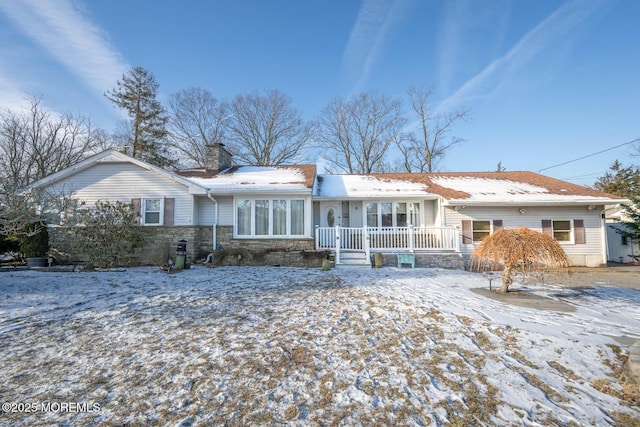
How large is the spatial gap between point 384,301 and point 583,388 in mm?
3148

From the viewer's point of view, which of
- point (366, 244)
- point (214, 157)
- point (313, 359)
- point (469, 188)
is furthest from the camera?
point (214, 157)

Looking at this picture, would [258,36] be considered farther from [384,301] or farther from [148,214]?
[384,301]

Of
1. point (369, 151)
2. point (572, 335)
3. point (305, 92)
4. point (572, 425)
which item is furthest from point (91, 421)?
point (369, 151)

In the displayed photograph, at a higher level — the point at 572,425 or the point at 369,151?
the point at 369,151

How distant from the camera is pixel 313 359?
3.14 meters

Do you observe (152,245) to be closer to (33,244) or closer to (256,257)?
(33,244)

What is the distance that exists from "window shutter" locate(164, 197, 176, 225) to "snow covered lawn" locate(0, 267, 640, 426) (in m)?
5.33

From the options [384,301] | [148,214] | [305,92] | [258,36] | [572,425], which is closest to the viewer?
[572,425]

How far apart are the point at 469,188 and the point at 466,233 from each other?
230 centimetres

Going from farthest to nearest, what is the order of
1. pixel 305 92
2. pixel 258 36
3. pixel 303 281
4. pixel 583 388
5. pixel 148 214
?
pixel 305 92
pixel 258 36
pixel 148 214
pixel 303 281
pixel 583 388

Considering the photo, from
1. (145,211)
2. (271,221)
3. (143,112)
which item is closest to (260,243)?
(271,221)

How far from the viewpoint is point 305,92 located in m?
20.1

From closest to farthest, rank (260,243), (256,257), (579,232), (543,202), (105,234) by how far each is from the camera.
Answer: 1. (105,234)
2. (256,257)
3. (543,202)
4. (260,243)
5. (579,232)

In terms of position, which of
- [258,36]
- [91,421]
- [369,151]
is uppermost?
[258,36]
